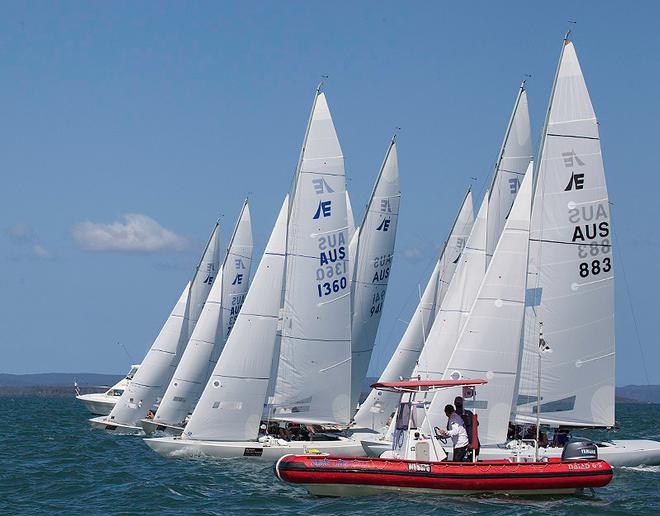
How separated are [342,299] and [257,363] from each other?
2971 millimetres

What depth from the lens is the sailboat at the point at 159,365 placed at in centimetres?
4309

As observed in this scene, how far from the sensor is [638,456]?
1179 inches

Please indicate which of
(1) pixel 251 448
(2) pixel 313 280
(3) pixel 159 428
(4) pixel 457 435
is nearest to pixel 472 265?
(2) pixel 313 280

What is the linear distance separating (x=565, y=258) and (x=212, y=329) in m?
15.6

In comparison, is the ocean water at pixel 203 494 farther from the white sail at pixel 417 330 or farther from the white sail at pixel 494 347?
the white sail at pixel 417 330

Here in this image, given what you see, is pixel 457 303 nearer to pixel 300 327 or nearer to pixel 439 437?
pixel 300 327

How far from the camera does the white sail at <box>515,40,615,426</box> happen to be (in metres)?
Result: 27.3

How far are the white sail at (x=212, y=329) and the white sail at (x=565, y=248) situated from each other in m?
14.2

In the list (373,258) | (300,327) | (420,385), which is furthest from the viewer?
(373,258)

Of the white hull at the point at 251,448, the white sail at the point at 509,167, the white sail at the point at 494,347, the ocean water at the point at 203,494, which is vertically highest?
the white sail at the point at 509,167

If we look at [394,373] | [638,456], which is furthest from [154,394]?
[638,456]

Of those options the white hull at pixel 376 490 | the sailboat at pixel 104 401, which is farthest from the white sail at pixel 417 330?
the sailboat at pixel 104 401

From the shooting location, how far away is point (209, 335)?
39562 mm

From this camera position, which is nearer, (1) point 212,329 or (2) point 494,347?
(2) point 494,347
